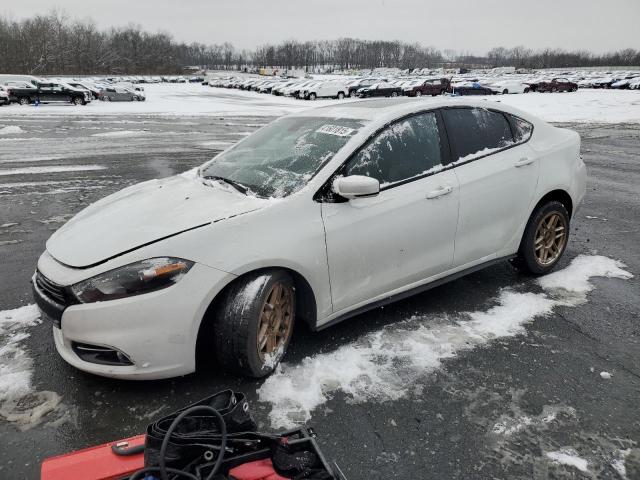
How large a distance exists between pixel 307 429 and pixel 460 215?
7.25 feet

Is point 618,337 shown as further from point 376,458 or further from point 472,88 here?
point 472,88

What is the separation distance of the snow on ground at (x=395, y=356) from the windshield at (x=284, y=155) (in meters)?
1.13

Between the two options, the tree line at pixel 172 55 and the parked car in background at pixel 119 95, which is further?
the tree line at pixel 172 55

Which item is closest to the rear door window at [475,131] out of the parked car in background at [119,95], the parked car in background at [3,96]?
the parked car in background at [3,96]

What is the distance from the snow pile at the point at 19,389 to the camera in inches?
107

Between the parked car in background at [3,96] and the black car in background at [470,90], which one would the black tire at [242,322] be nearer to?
the parked car in background at [3,96]

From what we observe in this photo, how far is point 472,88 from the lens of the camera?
38656 millimetres

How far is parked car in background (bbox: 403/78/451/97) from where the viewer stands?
3934cm

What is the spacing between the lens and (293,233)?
9.81 ft

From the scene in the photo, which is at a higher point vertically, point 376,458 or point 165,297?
point 165,297

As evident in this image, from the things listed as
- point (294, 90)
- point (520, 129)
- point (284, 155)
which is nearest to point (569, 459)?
point (284, 155)

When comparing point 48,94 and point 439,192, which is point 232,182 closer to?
point 439,192

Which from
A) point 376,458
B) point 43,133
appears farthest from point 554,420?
point 43,133

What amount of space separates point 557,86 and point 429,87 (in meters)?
15.8
